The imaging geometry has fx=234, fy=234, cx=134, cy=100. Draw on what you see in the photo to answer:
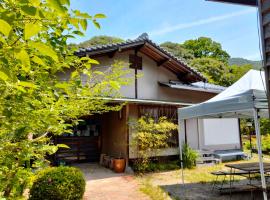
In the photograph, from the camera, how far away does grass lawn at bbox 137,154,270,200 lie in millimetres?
6320

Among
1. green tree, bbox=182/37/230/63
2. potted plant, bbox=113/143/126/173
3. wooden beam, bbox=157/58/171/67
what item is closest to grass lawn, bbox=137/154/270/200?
potted plant, bbox=113/143/126/173

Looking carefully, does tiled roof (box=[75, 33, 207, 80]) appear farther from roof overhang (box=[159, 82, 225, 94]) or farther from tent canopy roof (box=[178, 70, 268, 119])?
tent canopy roof (box=[178, 70, 268, 119])

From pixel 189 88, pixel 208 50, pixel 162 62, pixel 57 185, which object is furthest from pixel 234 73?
pixel 57 185

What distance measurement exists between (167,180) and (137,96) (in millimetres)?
4189

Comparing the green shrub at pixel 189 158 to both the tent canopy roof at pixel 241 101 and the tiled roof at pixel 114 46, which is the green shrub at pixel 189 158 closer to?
the tent canopy roof at pixel 241 101

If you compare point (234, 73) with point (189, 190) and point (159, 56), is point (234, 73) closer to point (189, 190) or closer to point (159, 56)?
point (159, 56)

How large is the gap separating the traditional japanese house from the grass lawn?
135 centimetres

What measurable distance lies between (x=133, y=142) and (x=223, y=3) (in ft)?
23.0

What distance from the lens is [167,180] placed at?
26.0ft

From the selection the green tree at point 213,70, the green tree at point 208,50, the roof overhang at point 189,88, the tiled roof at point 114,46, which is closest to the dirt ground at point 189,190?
the roof overhang at point 189,88

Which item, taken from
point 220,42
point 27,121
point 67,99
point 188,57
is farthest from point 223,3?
point 220,42

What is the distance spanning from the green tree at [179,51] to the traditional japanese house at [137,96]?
972 inches

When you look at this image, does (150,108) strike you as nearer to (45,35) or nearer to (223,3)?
(223,3)

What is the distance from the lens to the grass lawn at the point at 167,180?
632 centimetres
